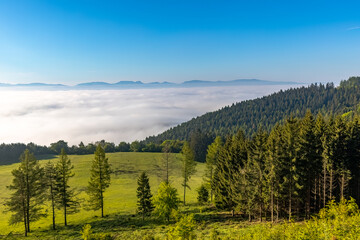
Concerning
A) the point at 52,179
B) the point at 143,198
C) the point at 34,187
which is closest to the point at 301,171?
the point at 143,198

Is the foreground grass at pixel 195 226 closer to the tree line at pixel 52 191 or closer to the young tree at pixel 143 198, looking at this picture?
the young tree at pixel 143 198

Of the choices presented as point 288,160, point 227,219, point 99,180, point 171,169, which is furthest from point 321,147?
point 171,169

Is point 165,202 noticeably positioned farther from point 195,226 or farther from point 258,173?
point 258,173

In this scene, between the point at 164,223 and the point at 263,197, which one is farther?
the point at 164,223

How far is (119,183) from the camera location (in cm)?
7631

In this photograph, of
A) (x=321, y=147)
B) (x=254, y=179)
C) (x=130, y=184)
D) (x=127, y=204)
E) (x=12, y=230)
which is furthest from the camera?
(x=130, y=184)

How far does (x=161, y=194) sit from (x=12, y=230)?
1130 inches

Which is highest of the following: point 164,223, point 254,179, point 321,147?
point 321,147

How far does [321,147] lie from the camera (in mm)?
33594

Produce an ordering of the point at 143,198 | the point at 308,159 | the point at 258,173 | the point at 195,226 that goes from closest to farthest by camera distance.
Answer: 1. the point at 308,159
2. the point at 258,173
3. the point at 195,226
4. the point at 143,198

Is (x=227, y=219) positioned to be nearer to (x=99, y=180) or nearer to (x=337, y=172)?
(x=337, y=172)

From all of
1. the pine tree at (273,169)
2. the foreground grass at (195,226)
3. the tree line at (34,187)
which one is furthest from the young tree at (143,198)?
the pine tree at (273,169)

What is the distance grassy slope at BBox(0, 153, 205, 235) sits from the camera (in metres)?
45.7

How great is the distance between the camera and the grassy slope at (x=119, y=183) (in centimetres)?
4569
